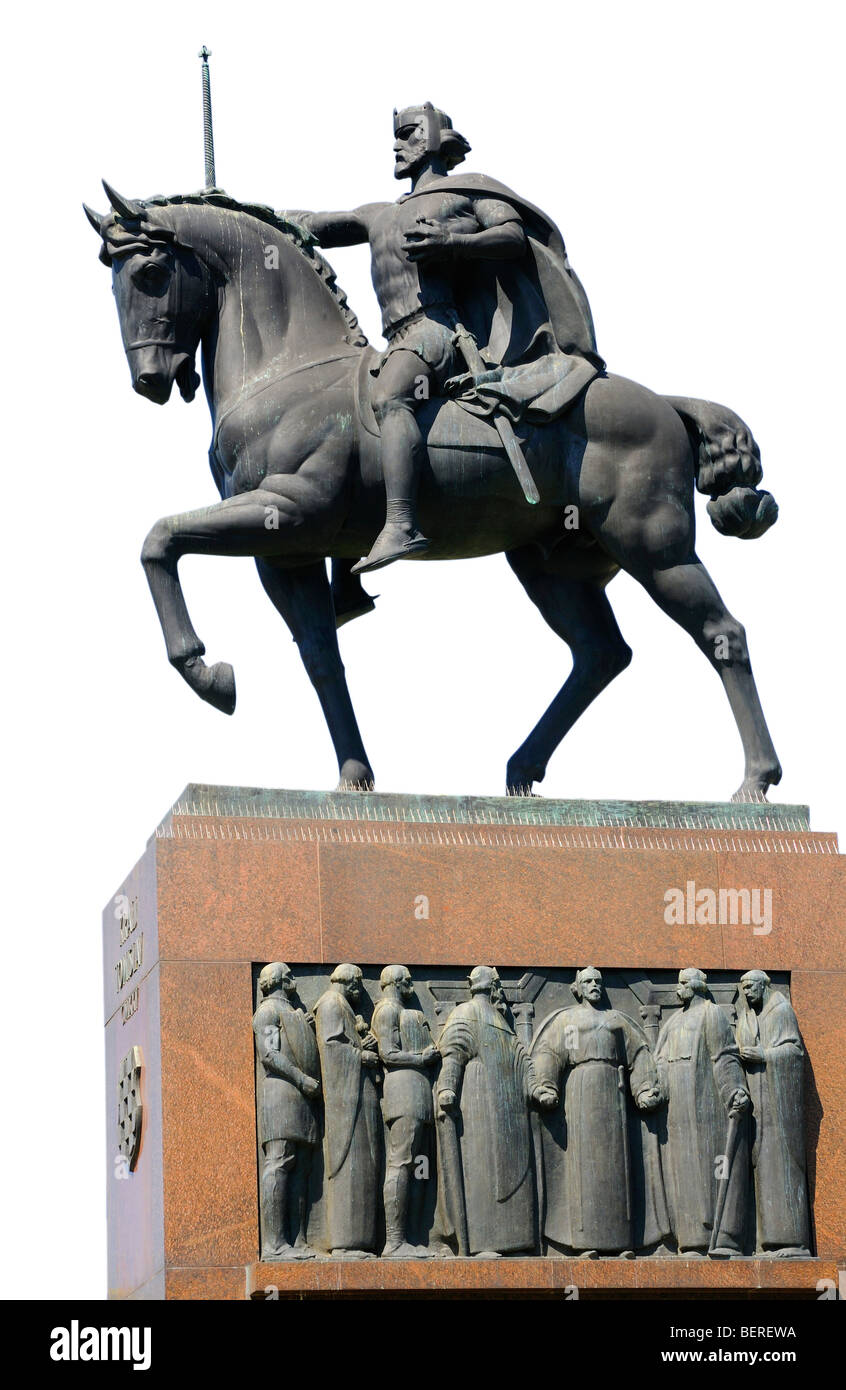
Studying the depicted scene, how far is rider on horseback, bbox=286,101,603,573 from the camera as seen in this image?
2300cm

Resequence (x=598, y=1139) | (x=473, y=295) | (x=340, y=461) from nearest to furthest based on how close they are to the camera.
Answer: (x=598, y=1139) < (x=340, y=461) < (x=473, y=295)

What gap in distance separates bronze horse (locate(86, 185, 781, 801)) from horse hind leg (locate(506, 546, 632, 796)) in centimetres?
3

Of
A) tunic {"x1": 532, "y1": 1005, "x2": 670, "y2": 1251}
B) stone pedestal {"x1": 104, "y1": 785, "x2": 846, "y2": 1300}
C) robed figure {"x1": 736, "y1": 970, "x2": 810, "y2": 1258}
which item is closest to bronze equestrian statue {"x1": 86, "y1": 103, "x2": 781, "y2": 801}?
stone pedestal {"x1": 104, "y1": 785, "x2": 846, "y2": 1300}

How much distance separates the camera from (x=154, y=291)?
23266mm

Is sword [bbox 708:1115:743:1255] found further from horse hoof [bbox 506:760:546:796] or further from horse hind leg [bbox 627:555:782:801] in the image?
horse hoof [bbox 506:760:546:796]

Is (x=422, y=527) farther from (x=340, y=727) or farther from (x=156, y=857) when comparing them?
(x=156, y=857)

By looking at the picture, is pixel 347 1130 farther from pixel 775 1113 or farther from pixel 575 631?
pixel 575 631

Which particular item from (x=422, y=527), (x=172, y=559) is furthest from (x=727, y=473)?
(x=172, y=559)

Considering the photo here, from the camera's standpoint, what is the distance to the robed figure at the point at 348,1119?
68.6 ft

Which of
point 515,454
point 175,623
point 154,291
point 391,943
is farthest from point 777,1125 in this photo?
point 154,291

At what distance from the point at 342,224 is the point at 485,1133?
21.0 feet
